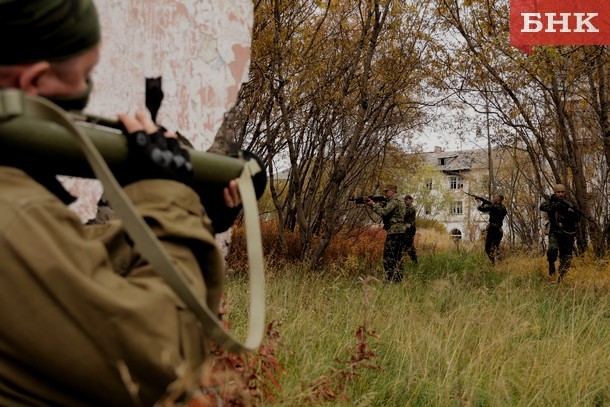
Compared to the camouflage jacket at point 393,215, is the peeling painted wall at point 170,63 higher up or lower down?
higher up

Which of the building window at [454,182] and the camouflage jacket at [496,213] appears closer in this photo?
the camouflage jacket at [496,213]

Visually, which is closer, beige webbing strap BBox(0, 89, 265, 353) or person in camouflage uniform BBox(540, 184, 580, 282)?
beige webbing strap BBox(0, 89, 265, 353)

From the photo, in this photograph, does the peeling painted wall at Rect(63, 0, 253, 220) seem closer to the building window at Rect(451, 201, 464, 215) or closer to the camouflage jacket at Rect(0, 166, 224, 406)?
the camouflage jacket at Rect(0, 166, 224, 406)

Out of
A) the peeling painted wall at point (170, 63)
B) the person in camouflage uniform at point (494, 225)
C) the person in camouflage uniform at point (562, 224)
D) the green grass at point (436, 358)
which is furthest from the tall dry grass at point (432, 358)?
the person in camouflage uniform at point (494, 225)

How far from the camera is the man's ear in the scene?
717mm

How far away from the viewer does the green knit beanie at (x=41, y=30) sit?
26.9 inches

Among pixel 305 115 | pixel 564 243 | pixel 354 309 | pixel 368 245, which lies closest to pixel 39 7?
pixel 354 309

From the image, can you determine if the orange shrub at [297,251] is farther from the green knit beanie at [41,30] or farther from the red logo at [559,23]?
the green knit beanie at [41,30]

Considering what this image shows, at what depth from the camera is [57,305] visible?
0.64 meters

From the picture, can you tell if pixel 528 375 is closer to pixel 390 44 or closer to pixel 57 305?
pixel 57 305

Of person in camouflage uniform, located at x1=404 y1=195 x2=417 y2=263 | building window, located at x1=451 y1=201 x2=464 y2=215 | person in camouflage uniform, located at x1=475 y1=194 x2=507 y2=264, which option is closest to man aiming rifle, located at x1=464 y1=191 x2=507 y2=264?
person in camouflage uniform, located at x1=475 y1=194 x2=507 y2=264

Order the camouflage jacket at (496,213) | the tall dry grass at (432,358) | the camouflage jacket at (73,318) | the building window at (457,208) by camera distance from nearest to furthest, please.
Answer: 1. the camouflage jacket at (73,318)
2. the tall dry grass at (432,358)
3. the camouflage jacket at (496,213)
4. the building window at (457,208)

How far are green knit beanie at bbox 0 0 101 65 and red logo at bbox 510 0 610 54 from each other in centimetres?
832

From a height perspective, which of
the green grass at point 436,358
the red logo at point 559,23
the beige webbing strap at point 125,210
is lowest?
the green grass at point 436,358
